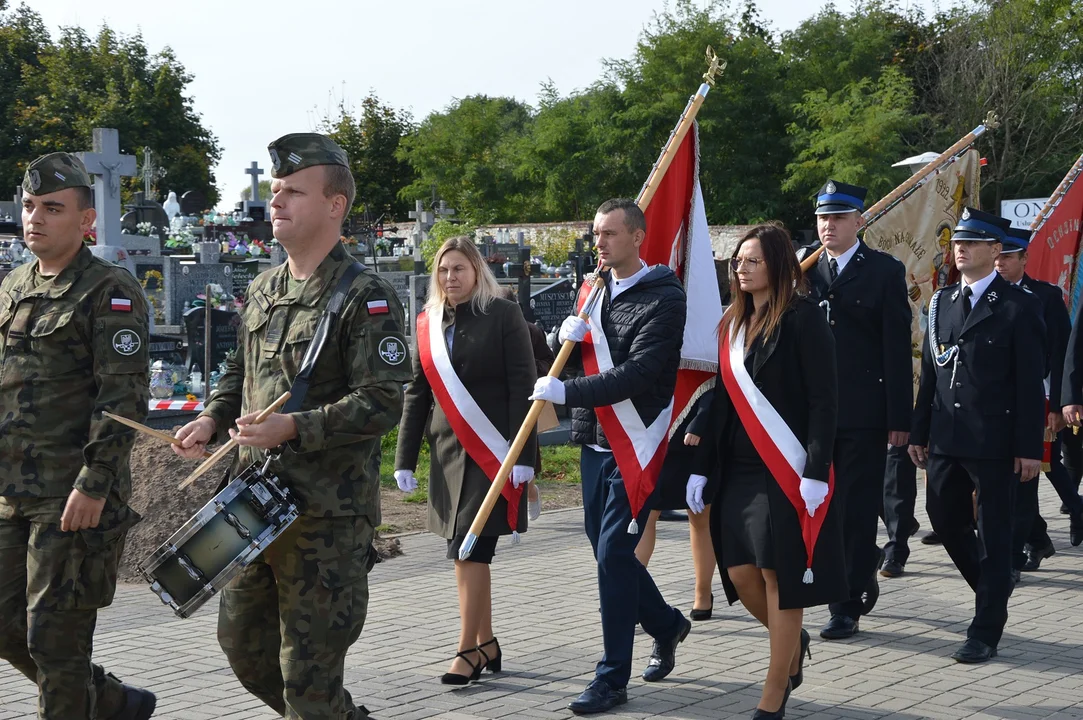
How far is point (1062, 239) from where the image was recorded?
10055 mm

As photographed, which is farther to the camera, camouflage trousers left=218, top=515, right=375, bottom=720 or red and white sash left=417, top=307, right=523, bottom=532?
red and white sash left=417, top=307, right=523, bottom=532

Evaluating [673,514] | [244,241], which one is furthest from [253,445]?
[244,241]

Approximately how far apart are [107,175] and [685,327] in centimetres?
→ 1321

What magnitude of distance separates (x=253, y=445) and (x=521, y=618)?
142 inches

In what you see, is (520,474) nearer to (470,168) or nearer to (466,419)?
(466,419)

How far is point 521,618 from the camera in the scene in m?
6.98

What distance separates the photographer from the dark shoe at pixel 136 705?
15.2 ft

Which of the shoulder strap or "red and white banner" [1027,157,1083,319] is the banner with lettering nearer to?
"red and white banner" [1027,157,1083,319]

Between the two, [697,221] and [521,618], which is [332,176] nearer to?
[697,221]

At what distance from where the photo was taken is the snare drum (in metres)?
3.75

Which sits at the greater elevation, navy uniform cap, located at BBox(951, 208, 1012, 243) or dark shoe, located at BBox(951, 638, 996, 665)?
navy uniform cap, located at BBox(951, 208, 1012, 243)

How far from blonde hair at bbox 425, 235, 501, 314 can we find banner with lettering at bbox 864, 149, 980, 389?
4.58 meters

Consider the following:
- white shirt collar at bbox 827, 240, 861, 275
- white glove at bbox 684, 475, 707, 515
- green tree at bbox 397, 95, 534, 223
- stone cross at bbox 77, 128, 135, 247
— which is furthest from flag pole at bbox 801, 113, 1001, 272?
green tree at bbox 397, 95, 534, 223

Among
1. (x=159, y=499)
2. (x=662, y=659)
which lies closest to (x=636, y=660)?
(x=662, y=659)
